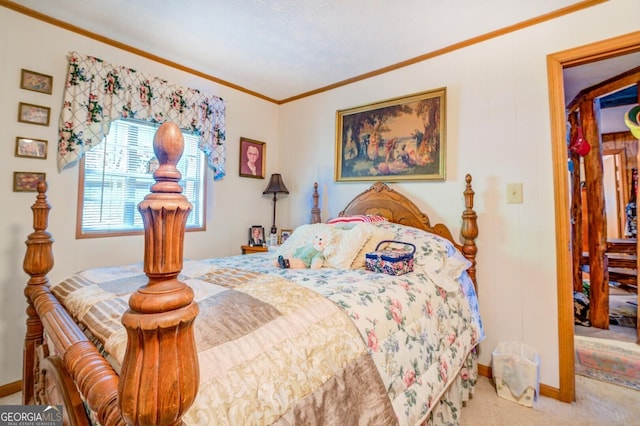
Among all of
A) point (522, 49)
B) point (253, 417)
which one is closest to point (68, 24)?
point (253, 417)

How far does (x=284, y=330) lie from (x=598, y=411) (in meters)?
2.07

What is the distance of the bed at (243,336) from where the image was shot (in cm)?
45

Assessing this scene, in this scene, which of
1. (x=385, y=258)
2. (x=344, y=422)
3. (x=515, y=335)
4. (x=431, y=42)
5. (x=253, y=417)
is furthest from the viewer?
(x=431, y=42)

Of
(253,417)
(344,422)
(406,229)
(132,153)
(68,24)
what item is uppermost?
(68,24)

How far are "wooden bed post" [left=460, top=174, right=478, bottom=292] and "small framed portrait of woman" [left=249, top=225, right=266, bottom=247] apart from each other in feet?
6.35

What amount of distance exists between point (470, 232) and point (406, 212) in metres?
0.53

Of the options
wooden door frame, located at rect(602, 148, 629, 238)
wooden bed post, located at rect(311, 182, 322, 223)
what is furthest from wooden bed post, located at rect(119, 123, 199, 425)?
wooden door frame, located at rect(602, 148, 629, 238)

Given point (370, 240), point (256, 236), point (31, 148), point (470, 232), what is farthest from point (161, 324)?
point (256, 236)

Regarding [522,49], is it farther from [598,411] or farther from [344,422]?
[344,422]

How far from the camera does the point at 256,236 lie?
315cm

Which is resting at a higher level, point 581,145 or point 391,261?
point 581,145

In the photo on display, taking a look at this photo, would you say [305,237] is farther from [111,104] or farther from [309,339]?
[111,104]

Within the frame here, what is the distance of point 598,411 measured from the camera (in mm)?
1692

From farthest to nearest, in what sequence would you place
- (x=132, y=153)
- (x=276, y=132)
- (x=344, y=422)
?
(x=276, y=132) → (x=132, y=153) → (x=344, y=422)
